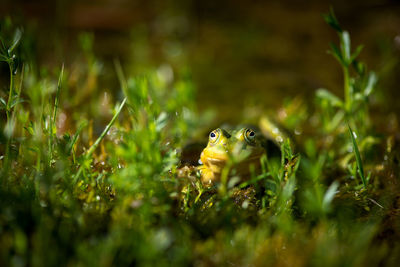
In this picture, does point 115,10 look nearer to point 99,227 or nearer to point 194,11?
point 194,11

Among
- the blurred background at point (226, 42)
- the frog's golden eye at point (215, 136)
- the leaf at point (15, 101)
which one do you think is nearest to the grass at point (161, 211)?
the leaf at point (15, 101)

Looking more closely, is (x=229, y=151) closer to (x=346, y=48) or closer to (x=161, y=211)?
(x=161, y=211)

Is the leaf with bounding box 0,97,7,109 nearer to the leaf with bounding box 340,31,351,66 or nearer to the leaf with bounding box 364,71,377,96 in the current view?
the leaf with bounding box 340,31,351,66

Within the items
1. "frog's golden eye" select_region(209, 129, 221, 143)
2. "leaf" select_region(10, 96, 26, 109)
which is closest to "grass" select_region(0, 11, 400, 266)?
"leaf" select_region(10, 96, 26, 109)

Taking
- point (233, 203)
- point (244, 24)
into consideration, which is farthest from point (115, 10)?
point (233, 203)

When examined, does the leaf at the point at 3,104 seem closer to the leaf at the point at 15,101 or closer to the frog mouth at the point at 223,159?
the leaf at the point at 15,101

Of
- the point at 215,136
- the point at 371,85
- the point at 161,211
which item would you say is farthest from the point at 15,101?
the point at 371,85
